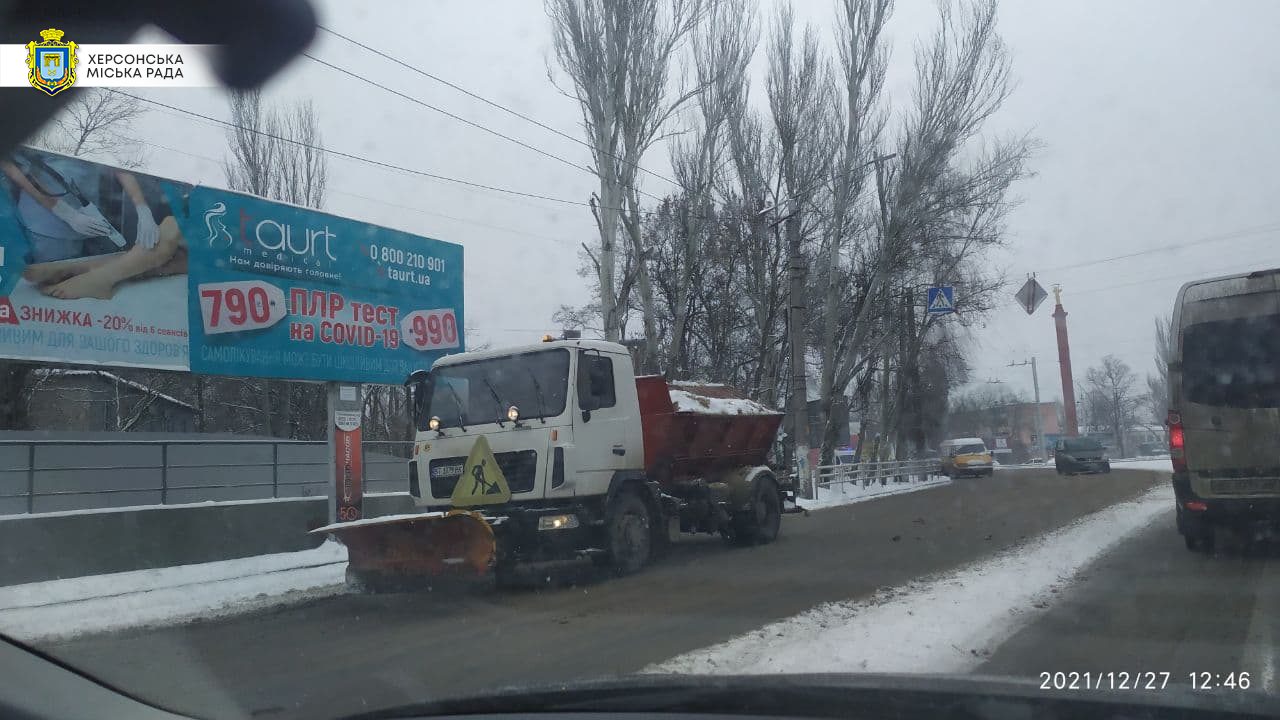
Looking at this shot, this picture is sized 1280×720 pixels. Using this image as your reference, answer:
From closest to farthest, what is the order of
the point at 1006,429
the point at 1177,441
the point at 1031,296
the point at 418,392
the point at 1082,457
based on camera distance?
the point at 1177,441, the point at 418,392, the point at 1031,296, the point at 1082,457, the point at 1006,429

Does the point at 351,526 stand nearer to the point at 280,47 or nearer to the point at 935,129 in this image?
the point at 280,47

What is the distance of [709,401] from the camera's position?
1359 cm

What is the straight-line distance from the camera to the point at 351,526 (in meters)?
9.98

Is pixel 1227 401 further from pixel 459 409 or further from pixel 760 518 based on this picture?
pixel 459 409

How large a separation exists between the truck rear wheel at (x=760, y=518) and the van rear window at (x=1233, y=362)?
585cm

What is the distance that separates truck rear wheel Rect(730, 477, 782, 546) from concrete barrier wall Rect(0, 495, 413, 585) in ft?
19.6

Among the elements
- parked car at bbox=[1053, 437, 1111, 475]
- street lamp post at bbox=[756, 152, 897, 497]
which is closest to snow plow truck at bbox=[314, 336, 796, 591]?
street lamp post at bbox=[756, 152, 897, 497]

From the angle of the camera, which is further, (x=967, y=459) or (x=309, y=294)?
(x=967, y=459)

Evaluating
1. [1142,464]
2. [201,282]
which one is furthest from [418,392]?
[1142,464]

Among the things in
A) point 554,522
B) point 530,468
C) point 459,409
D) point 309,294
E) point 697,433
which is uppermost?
point 309,294

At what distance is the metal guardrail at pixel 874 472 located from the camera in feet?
95.1

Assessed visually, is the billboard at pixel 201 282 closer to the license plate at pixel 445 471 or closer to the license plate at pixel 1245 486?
the license plate at pixel 445 471

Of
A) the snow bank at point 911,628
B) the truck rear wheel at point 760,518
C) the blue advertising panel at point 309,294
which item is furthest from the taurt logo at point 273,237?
the snow bank at point 911,628

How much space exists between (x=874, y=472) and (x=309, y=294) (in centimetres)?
2338
